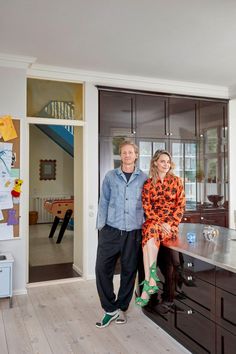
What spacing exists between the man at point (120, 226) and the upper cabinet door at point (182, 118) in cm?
204

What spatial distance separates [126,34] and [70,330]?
8.88 feet

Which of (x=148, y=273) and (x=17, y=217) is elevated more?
(x=17, y=217)

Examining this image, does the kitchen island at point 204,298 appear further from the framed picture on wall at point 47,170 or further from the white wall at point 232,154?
the framed picture on wall at point 47,170

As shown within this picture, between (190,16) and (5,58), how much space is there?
80.5 inches

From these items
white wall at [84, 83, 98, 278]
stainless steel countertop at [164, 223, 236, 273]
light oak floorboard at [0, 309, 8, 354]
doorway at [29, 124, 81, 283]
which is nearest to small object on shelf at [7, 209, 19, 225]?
white wall at [84, 83, 98, 278]

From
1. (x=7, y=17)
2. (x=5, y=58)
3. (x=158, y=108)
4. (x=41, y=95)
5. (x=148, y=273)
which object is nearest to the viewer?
(x=148, y=273)

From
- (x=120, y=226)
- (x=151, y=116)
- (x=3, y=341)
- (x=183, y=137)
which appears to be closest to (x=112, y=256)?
(x=120, y=226)

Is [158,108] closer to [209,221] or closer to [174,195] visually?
[209,221]

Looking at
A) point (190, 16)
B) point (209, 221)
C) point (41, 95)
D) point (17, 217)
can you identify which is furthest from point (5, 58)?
point (209, 221)

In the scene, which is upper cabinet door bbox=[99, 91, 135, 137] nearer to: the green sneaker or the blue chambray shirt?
the blue chambray shirt

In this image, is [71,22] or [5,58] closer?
[71,22]

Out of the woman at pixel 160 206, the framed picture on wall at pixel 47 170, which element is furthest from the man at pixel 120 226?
the framed picture on wall at pixel 47 170

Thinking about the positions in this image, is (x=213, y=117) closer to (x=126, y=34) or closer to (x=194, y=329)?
(x=126, y=34)

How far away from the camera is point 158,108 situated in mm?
4758
